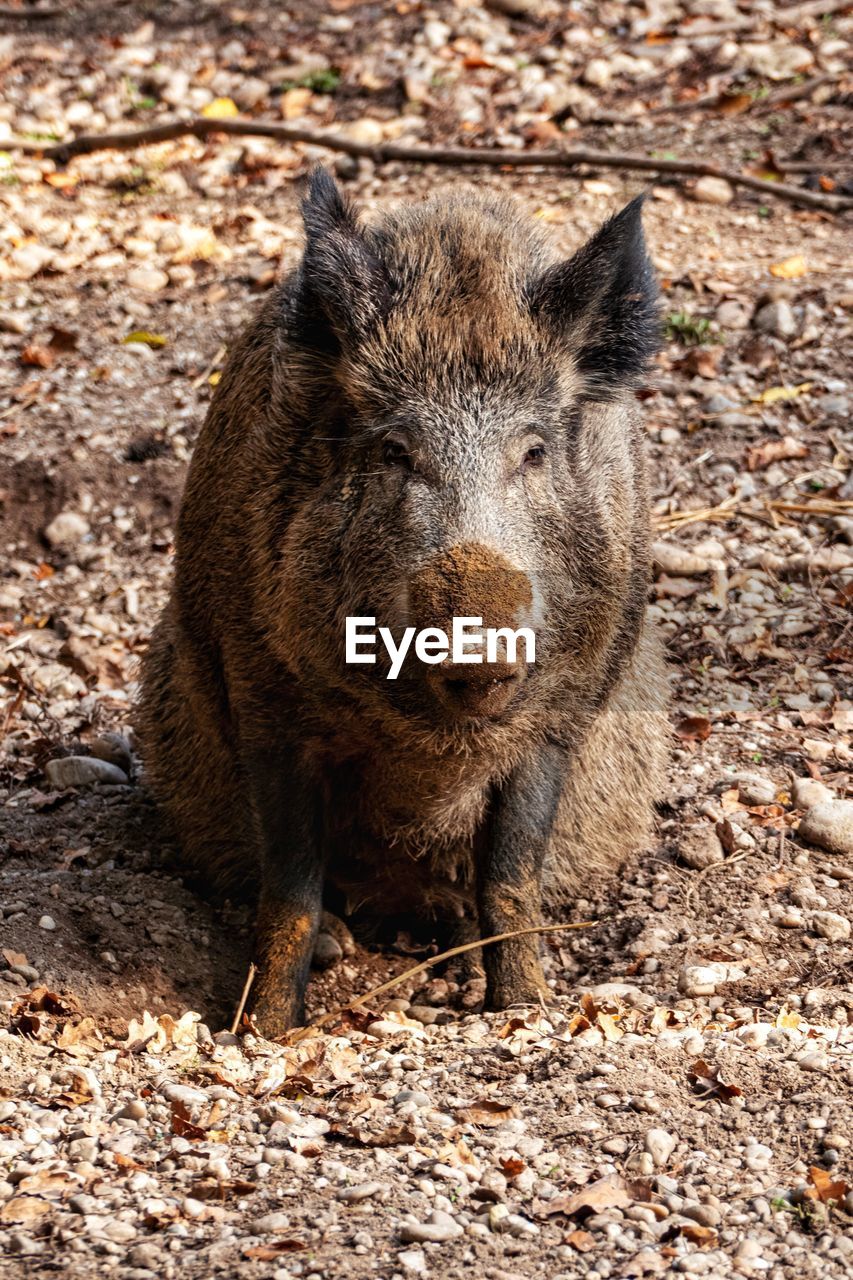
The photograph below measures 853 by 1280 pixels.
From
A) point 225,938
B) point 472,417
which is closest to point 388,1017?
point 225,938

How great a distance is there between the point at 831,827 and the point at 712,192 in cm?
537

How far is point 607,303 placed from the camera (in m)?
4.84

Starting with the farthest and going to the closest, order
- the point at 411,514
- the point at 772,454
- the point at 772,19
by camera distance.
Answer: the point at 772,19 < the point at 772,454 < the point at 411,514

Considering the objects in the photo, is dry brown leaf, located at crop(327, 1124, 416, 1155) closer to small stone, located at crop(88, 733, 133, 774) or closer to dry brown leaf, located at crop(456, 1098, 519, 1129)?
dry brown leaf, located at crop(456, 1098, 519, 1129)

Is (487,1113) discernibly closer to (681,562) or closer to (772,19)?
(681,562)

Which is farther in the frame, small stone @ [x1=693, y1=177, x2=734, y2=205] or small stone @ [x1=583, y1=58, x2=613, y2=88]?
small stone @ [x1=583, y1=58, x2=613, y2=88]

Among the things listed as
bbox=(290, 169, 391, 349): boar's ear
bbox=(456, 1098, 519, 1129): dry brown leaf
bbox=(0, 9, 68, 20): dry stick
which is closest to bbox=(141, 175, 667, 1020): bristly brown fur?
bbox=(290, 169, 391, 349): boar's ear

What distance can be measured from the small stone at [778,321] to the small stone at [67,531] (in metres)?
3.67

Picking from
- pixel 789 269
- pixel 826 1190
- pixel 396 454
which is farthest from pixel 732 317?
pixel 826 1190

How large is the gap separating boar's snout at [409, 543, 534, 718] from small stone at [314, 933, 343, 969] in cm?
181

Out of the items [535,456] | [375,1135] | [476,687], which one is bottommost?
[375,1135]

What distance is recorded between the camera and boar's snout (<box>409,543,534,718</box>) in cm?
387

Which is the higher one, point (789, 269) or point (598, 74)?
point (598, 74)

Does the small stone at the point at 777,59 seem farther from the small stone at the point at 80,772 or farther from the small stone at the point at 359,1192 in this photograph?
the small stone at the point at 359,1192
